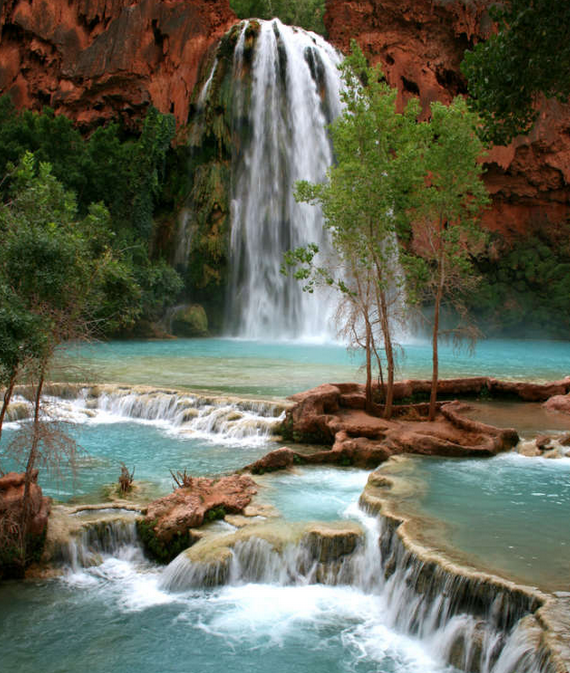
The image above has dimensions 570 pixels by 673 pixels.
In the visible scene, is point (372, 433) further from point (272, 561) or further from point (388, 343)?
point (272, 561)

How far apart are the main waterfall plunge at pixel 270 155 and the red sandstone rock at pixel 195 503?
89.4 ft

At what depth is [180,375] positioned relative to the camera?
67.9 ft

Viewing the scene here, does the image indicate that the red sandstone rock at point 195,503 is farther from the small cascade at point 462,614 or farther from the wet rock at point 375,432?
the small cascade at point 462,614

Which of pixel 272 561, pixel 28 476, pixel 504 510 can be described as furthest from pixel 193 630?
pixel 504 510

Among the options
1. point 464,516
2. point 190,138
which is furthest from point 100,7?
point 464,516

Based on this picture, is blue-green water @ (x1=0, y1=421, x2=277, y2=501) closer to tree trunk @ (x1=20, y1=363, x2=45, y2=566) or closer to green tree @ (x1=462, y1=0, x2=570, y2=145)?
tree trunk @ (x1=20, y1=363, x2=45, y2=566)

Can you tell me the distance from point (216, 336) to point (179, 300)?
3154 mm

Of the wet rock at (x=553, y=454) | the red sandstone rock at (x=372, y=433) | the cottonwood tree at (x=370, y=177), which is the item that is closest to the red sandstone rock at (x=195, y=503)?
the red sandstone rock at (x=372, y=433)

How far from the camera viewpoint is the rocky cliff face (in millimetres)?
36844

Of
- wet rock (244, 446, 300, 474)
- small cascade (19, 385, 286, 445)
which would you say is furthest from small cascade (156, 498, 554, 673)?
small cascade (19, 385, 286, 445)

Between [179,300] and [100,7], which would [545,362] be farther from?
[100,7]

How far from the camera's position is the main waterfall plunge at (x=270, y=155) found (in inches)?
1433

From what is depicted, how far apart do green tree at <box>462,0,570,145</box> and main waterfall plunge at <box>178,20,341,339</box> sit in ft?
93.5

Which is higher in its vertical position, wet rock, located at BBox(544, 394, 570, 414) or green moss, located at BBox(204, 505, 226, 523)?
wet rock, located at BBox(544, 394, 570, 414)
